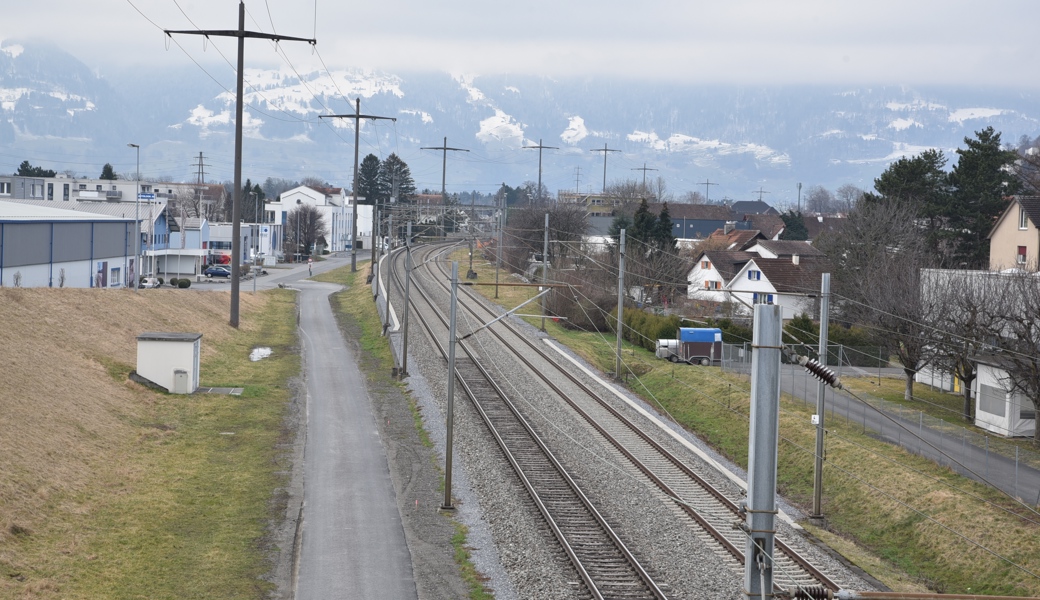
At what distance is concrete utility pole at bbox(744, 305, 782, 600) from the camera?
30.9 ft

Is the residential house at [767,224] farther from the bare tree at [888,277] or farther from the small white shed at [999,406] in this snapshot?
the small white shed at [999,406]

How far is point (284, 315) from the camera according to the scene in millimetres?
57750

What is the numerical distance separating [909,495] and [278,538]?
49.7 ft

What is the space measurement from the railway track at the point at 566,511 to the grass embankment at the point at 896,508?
4.98m

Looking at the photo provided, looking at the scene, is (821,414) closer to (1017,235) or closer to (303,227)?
(1017,235)

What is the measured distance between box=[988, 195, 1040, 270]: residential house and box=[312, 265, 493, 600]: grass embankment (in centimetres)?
3061

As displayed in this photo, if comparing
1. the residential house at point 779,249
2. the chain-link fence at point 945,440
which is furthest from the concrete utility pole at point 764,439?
the residential house at point 779,249

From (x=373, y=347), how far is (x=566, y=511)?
2670cm

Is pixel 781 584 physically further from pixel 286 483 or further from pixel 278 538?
pixel 286 483

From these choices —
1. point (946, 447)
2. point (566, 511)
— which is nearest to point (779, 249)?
point (946, 447)

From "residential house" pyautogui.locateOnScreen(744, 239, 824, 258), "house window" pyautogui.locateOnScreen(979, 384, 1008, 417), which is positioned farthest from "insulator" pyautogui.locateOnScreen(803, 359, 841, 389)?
"residential house" pyautogui.locateOnScreen(744, 239, 824, 258)

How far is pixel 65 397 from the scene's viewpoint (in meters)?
26.5

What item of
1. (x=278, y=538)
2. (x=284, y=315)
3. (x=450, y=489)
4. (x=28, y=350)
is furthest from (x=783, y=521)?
(x=284, y=315)

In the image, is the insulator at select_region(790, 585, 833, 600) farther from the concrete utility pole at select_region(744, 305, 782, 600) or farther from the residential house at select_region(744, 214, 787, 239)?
the residential house at select_region(744, 214, 787, 239)
